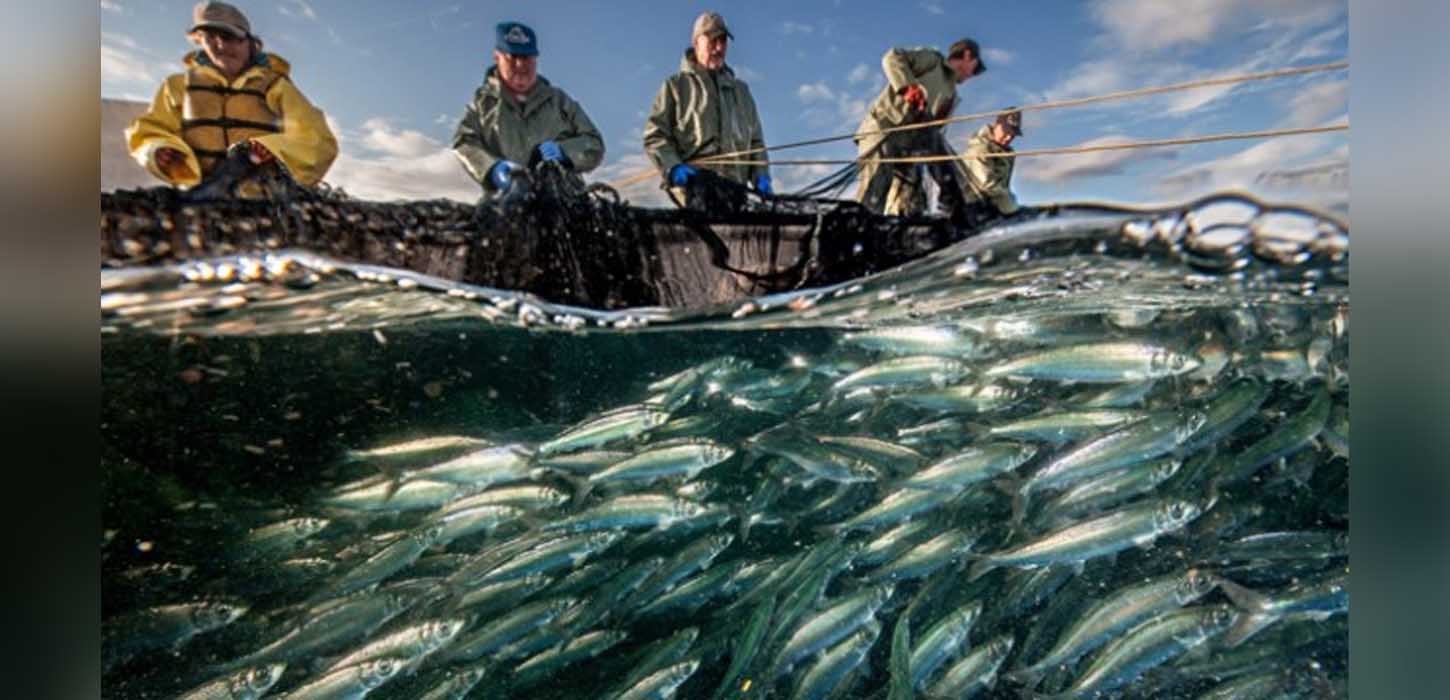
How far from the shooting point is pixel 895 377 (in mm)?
3246

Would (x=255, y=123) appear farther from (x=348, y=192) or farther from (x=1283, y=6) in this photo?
(x=1283, y=6)

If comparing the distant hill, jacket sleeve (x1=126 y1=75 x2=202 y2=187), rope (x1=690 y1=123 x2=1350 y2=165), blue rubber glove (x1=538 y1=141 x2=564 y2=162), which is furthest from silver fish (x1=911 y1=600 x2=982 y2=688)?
the distant hill

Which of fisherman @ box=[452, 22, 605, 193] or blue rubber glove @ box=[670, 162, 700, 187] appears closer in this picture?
fisherman @ box=[452, 22, 605, 193]

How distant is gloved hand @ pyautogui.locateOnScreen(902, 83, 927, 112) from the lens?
3.16 metres

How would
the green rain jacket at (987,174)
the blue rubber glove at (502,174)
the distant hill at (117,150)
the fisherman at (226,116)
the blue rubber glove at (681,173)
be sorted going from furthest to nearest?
the green rain jacket at (987,174)
the blue rubber glove at (681,173)
the blue rubber glove at (502,174)
the fisherman at (226,116)
the distant hill at (117,150)

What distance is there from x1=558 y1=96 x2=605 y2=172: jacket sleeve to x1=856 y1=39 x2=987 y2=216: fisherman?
1105mm

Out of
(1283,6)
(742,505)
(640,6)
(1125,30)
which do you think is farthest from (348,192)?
(1283,6)

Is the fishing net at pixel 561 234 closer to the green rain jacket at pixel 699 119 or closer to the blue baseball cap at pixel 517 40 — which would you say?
the green rain jacket at pixel 699 119

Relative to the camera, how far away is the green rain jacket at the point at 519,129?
2.97m

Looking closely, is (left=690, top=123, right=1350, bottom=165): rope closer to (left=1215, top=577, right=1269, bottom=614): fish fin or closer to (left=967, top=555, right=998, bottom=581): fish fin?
(left=967, top=555, right=998, bottom=581): fish fin

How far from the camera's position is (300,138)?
2.90 m

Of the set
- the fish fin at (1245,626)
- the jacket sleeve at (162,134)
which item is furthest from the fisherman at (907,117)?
the jacket sleeve at (162,134)

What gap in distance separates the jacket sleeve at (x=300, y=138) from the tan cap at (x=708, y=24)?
1494 millimetres
